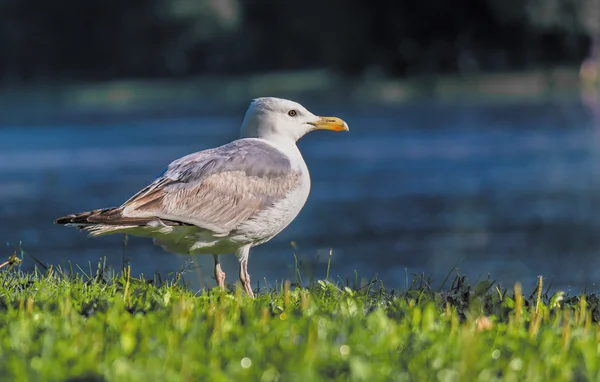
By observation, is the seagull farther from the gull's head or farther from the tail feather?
the gull's head


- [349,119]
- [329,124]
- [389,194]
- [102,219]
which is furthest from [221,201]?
[349,119]

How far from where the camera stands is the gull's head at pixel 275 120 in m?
9.20

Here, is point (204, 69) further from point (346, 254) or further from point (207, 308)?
point (207, 308)

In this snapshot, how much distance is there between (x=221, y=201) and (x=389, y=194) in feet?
46.0

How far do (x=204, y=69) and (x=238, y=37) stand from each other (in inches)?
201

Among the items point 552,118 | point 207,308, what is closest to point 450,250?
point 207,308

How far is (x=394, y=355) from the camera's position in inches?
212

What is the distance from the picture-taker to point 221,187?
8.42 metres

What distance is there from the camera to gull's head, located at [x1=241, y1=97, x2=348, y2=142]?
9.20 meters

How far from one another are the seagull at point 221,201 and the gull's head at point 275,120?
23 centimetres

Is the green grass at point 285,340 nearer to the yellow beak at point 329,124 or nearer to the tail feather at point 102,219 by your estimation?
the tail feather at point 102,219

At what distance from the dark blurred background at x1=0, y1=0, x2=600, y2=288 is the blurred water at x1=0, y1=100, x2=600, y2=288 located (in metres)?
0.07

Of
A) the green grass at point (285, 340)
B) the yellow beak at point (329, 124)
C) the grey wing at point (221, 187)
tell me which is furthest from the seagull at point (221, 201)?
the green grass at point (285, 340)

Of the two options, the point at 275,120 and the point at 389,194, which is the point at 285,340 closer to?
the point at 275,120
